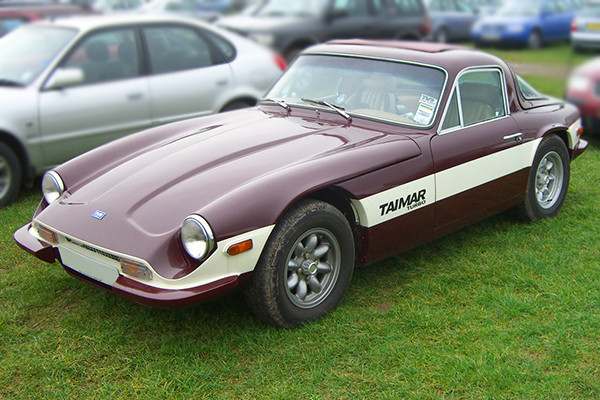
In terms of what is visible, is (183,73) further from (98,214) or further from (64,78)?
(98,214)

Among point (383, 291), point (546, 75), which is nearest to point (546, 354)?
point (383, 291)

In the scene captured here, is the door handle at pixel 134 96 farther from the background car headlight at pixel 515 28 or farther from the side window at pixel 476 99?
the background car headlight at pixel 515 28

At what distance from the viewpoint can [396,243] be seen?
420 centimetres

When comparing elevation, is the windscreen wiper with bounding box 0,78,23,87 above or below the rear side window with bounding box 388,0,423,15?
above

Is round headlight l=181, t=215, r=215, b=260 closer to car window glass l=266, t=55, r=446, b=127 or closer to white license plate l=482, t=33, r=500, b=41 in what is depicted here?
car window glass l=266, t=55, r=446, b=127

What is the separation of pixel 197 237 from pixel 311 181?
2.42 feet

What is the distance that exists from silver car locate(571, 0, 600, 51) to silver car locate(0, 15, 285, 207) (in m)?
3.26

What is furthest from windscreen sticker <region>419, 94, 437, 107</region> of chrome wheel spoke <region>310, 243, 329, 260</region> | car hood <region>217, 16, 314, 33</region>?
car hood <region>217, 16, 314, 33</region>

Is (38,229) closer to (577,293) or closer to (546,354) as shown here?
(546,354)

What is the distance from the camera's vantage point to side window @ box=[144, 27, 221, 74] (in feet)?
22.0

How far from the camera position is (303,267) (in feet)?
12.4

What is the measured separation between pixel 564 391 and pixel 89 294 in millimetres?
2845

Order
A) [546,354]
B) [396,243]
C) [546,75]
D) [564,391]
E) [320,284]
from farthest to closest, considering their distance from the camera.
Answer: [546,75], [396,243], [320,284], [546,354], [564,391]

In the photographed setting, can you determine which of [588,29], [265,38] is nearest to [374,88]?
[588,29]
